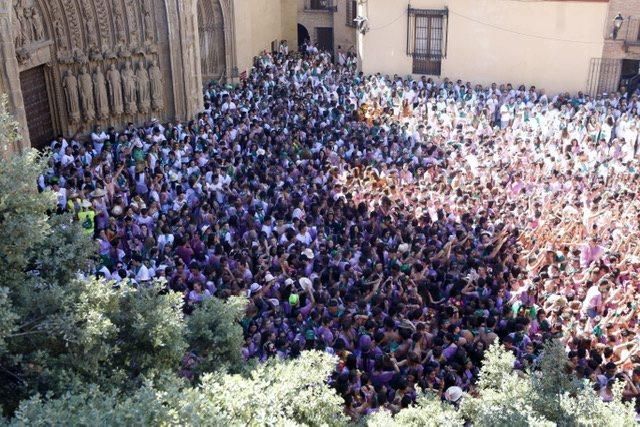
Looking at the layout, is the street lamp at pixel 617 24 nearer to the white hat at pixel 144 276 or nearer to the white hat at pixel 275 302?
the white hat at pixel 275 302

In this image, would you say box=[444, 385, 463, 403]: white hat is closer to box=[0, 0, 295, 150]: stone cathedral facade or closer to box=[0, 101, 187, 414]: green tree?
box=[0, 101, 187, 414]: green tree

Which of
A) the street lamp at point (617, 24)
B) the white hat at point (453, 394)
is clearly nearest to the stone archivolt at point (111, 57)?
the white hat at point (453, 394)

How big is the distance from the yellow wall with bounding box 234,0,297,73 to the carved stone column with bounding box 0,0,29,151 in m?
11.4

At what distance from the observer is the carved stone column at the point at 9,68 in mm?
11820

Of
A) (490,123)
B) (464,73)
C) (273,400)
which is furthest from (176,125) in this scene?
(273,400)

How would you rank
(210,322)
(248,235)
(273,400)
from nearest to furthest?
(273,400) → (210,322) → (248,235)

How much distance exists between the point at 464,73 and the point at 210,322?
17406 mm

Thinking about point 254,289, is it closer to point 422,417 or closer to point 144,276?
point 144,276

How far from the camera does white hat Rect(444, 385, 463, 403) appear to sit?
7.79 m

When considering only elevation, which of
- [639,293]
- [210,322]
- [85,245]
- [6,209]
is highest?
[6,209]

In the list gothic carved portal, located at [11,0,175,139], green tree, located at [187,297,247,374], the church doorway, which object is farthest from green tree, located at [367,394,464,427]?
the church doorway

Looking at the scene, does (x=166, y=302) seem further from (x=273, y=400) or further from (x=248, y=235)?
(x=248, y=235)

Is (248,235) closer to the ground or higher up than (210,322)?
closer to the ground

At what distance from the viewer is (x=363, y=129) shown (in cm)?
1677
